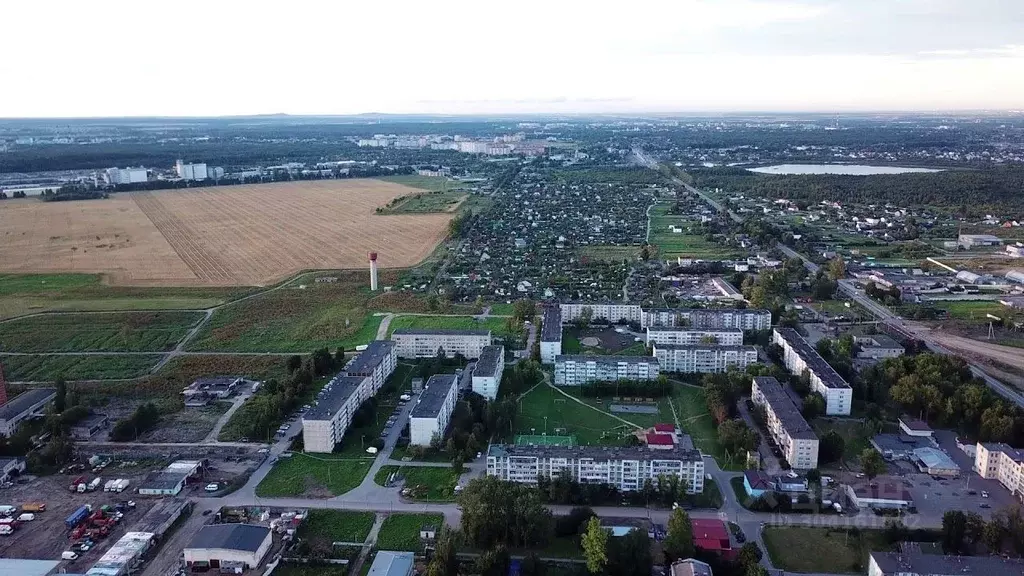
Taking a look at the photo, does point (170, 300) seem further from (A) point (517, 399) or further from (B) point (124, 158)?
(B) point (124, 158)

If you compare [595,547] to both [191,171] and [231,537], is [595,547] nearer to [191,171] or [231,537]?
[231,537]

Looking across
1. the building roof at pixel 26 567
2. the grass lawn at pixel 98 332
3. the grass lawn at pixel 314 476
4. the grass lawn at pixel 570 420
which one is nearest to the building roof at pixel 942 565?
the grass lawn at pixel 570 420

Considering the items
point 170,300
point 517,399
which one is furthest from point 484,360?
point 170,300

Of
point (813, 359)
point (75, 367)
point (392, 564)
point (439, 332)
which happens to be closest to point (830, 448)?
point (813, 359)

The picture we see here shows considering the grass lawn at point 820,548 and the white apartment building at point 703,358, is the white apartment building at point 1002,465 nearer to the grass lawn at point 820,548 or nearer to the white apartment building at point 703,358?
the grass lawn at point 820,548

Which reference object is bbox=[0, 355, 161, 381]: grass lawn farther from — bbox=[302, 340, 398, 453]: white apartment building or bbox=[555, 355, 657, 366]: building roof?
bbox=[555, 355, 657, 366]: building roof

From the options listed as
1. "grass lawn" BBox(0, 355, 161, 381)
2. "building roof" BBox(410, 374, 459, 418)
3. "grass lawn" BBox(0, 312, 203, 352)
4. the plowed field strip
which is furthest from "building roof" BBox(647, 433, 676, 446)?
the plowed field strip
